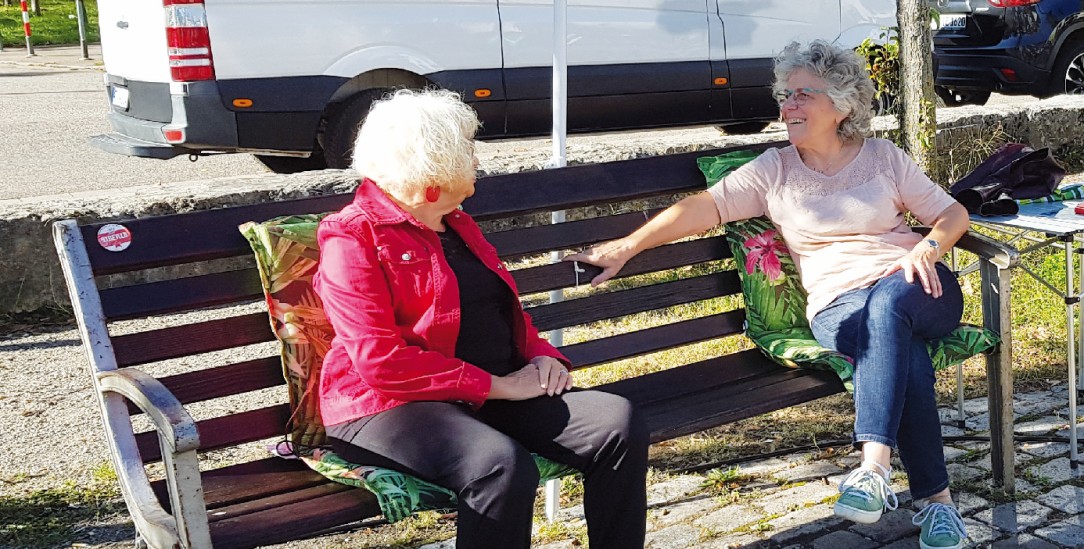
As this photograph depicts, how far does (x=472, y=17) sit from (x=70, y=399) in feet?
11.0

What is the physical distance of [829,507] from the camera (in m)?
3.49

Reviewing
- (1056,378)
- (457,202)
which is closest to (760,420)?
(1056,378)

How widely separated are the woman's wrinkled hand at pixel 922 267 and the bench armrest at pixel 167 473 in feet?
6.60

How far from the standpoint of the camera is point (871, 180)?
3.63 meters

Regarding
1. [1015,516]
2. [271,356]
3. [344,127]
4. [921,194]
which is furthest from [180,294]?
[344,127]

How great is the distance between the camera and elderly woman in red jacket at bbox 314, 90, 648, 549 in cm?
266

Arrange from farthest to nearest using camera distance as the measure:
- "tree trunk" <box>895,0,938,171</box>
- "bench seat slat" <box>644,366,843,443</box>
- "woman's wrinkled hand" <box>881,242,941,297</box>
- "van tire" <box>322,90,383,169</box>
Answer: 1. "van tire" <box>322,90,383,169</box>
2. "tree trunk" <box>895,0,938,171</box>
3. "woman's wrinkled hand" <box>881,242,941,297</box>
4. "bench seat slat" <box>644,366,843,443</box>

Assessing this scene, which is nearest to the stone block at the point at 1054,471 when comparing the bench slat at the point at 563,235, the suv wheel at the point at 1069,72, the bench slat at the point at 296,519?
the bench slat at the point at 563,235

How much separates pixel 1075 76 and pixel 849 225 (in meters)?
7.57

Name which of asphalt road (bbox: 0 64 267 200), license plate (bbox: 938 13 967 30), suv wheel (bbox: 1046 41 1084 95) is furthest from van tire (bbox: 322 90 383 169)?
suv wheel (bbox: 1046 41 1084 95)

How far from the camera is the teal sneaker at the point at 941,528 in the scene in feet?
10.1

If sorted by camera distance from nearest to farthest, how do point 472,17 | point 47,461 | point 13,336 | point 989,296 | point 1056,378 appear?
point 989,296 → point 47,461 → point 1056,378 → point 13,336 → point 472,17

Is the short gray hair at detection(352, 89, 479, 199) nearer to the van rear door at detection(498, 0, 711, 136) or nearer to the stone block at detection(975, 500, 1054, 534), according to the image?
the stone block at detection(975, 500, 1054, 534)

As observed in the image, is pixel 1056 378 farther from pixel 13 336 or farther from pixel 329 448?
pixel 13 336
